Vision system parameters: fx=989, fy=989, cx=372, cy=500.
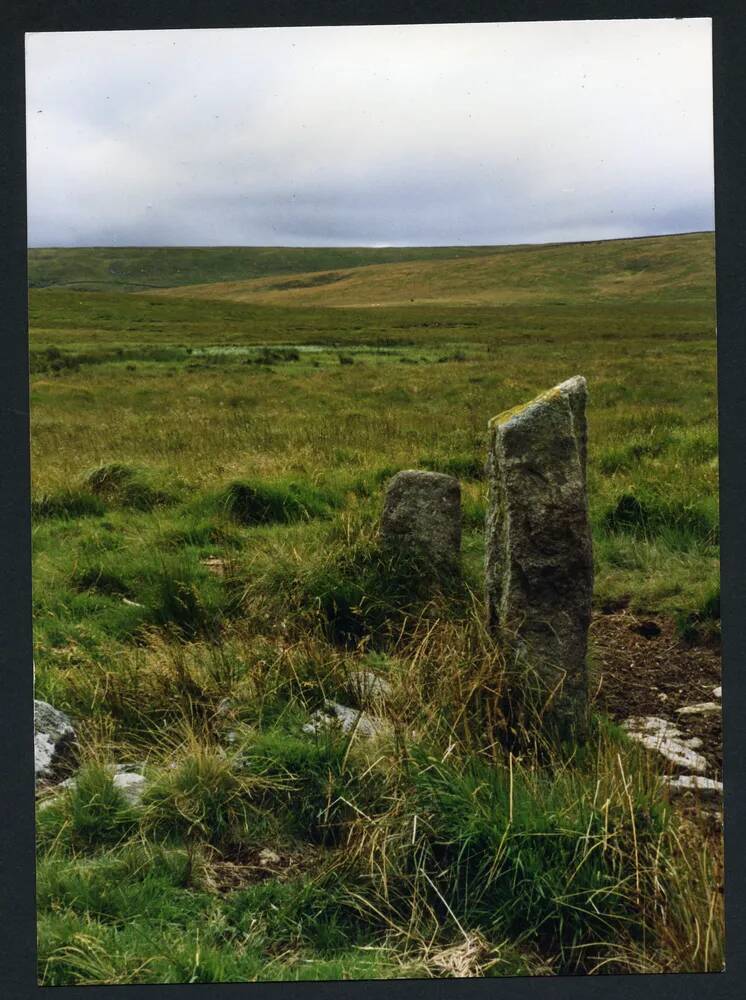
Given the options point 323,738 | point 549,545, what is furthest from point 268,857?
point 549,545

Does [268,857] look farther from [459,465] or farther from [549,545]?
[459,465]

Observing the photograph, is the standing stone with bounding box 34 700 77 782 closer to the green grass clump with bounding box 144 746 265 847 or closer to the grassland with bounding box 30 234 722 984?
the grassland with bounding box 30 234 722 984

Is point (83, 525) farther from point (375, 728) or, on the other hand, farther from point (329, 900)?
point (329, 900)

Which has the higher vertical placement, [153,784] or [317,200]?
[317,200]

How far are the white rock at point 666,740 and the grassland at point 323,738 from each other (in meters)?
0.29

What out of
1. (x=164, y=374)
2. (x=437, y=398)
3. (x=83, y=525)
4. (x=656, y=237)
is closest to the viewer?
(x=83, y=525)

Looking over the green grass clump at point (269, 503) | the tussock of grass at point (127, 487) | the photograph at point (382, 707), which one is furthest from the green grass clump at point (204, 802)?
the tussock of grass at point (127, 487)

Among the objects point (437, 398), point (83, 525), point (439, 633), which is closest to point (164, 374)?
point (437, 398)

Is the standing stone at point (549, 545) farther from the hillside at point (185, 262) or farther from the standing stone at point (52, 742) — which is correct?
the hillside at point (185, 262)

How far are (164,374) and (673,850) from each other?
24495 millimetres

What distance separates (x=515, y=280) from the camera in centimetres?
9300

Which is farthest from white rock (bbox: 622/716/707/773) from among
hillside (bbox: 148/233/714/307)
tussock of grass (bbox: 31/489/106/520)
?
hillside (bbox: 148/233/714/307)

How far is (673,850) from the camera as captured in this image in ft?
13.9

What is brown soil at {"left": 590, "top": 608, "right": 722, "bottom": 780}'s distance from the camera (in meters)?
5.88
